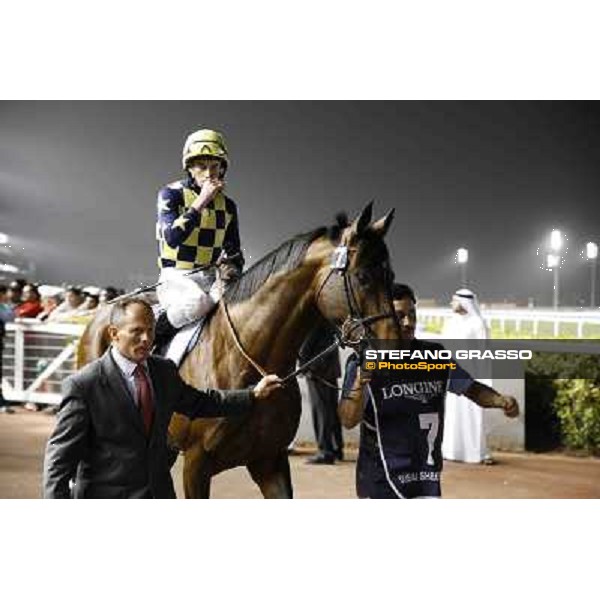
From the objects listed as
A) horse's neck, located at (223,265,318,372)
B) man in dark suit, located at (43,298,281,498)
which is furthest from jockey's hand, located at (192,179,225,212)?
man in dark suit, located at (43,298,281,498)

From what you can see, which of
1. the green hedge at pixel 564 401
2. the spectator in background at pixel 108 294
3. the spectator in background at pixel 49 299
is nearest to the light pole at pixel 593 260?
the green hedge at pixel 564 401

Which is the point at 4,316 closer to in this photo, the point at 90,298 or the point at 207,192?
the point at 90,298

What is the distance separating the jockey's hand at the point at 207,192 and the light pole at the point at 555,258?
1.34 m

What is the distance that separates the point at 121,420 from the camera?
2359mm

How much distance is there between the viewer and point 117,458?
237 cm

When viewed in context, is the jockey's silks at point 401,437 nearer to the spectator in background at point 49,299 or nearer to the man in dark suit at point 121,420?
the man in dark suit at point 121,420

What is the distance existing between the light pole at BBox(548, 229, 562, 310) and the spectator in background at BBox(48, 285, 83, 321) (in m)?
1.95

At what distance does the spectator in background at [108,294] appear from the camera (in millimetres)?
3250

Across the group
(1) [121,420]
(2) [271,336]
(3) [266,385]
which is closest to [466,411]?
(2) [271,336]

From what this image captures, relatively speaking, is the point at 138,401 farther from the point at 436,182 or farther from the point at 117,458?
the point at 436,182

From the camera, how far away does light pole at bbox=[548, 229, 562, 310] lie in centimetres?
321

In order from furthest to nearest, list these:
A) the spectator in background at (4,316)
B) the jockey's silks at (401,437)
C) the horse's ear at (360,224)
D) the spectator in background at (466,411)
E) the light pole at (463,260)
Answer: the spectator in background at (4,316) < the light pole at (463,260) < the spectator in background at (466,411) < the horse's ear at (360,224) < the jockey's silks at (401,437)

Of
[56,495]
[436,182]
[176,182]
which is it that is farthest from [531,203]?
[56,495]

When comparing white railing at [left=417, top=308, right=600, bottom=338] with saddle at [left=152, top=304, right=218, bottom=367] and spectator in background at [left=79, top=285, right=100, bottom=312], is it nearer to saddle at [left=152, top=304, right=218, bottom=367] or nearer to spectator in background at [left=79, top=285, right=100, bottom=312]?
saddle at [left=152, top=304, right=218, bottom=367]
